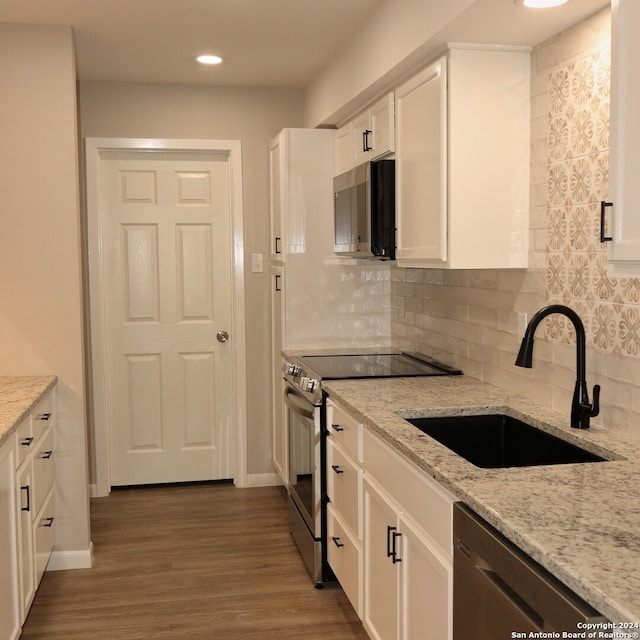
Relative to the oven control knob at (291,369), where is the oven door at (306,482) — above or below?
below

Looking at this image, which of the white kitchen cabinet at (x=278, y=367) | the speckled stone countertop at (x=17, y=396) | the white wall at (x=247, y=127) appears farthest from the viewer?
the white wall at (x=247, y=127)

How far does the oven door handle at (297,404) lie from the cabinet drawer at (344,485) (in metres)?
Answer: 0.22

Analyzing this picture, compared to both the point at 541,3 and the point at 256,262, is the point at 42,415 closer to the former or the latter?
the point at 256,262

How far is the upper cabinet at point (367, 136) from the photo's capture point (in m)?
3.29

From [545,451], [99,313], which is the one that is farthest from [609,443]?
[99,313]

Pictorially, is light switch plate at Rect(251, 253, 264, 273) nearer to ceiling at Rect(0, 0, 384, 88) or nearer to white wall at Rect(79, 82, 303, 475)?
white wall at Rect(79, 82, 303, 475)

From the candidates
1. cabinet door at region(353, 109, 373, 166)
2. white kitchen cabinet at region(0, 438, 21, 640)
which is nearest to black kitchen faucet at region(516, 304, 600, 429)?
cabinet door at region(353, 109, 373, 166)

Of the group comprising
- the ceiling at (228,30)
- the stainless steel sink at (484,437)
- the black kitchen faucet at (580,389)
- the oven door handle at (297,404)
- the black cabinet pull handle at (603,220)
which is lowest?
the oven door handle at (297,404)

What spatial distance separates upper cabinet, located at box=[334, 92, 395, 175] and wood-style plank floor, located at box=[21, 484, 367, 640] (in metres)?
1.94

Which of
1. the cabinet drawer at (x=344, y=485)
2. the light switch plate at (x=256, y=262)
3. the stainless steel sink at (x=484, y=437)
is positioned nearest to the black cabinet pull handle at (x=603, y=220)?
the stainless steel sink at (x=484, y=437)

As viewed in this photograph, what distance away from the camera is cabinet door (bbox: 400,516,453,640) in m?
1.89

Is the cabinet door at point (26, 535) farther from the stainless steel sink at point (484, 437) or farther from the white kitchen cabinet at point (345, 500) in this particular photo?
the stainless steel sink at point (484, 437)

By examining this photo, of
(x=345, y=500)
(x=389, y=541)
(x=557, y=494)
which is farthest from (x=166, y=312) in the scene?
(x=557, y=494)

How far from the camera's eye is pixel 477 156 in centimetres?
274
